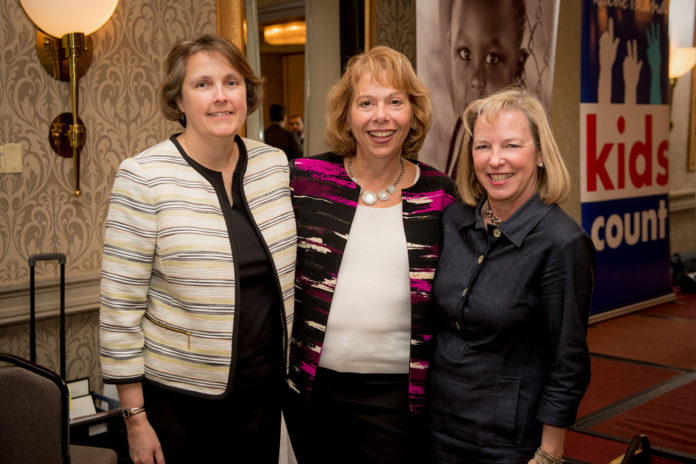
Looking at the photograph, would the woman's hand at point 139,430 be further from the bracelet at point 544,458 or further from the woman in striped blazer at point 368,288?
the bracelet at point 544,458

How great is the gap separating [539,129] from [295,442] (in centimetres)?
104

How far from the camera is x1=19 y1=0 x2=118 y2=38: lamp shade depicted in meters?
2.44

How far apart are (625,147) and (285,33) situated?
315 cm

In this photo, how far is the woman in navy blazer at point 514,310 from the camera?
4.86 ft

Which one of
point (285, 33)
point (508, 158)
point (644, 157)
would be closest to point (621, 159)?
point (644, 157)

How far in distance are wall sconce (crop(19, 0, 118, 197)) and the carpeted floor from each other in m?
2.40

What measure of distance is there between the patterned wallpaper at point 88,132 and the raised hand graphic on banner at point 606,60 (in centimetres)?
344

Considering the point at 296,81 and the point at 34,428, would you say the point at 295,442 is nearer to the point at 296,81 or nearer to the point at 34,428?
the point at 34,428

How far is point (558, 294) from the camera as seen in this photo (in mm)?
1470

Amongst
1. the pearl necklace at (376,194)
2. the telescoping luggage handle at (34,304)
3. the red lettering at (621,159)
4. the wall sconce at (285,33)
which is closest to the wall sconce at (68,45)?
the telescoping luggage handle at (34,304)

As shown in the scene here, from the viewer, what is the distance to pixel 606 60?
533 cm

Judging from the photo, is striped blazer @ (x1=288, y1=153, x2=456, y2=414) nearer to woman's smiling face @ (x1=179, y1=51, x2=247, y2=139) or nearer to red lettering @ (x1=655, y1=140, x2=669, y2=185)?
woman's smiling face @ (x1=179, y1=51, x2=247, y2=139)

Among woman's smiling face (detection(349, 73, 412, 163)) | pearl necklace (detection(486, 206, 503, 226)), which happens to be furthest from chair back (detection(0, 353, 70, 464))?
pearl necklace (detection(486, 206, 503, 226))

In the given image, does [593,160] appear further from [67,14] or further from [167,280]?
[167,280]
